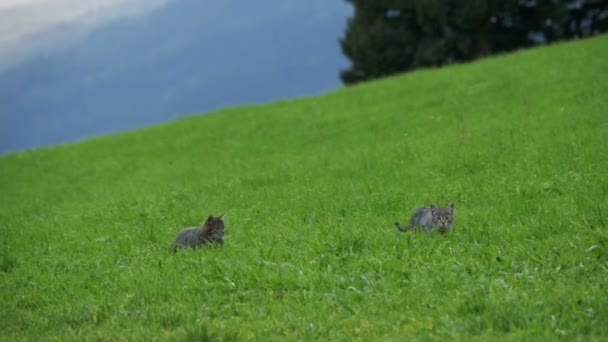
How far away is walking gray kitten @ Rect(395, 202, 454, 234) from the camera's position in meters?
11.3

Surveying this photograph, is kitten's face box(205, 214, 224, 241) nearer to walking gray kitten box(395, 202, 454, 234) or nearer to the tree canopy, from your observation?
walking gray kitten box(395, 202, 454, 234)

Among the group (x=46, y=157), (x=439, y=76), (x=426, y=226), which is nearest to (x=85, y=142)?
(x=46, y=157)

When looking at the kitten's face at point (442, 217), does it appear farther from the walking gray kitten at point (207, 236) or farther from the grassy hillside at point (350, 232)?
the walking gray kitten at point (207, 236)

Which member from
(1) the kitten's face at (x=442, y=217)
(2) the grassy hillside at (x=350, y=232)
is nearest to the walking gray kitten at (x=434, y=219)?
(1) the kitten's face at (x=442, y=217)

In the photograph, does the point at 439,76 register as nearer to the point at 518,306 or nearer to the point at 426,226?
the point at 426,226

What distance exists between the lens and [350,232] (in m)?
11.6

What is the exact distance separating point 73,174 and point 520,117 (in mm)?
14665

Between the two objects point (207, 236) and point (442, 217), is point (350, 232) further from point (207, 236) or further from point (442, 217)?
point (207, 236)

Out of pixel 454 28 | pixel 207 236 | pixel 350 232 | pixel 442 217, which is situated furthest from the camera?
pixel 454 28

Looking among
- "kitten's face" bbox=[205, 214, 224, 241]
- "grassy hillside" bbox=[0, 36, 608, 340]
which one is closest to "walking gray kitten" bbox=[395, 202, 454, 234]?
"grassy hillside" bbox=[0, 36, 608, 340]

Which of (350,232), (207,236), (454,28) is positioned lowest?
(350,232)

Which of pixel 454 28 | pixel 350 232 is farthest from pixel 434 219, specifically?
pixel 454 28

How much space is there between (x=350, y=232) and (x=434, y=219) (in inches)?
45.7

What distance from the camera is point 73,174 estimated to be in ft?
91.2
